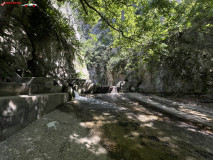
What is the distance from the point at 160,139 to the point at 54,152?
2500mm

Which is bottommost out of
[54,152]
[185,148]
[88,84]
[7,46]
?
[185,148]

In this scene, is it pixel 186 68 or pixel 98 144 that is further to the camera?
pixel 186 68

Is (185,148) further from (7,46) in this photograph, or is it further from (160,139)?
(7,46)

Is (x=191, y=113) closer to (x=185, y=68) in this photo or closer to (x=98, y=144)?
(x=98, y=144)

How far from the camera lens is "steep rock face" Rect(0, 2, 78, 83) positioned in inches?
165

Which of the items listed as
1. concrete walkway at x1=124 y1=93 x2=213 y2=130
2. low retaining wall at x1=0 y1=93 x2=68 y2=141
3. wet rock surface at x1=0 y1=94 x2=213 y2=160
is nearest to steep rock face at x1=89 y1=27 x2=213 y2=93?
concrete walkway at x1=124 y1=93 x2=213 y2=130

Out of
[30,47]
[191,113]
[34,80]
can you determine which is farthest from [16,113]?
[191,113]

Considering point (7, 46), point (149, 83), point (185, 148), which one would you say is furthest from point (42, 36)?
point (149, 83)

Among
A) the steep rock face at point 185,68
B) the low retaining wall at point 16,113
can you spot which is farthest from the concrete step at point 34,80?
the steep rock face at point 185,68

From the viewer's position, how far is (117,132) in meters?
2.63

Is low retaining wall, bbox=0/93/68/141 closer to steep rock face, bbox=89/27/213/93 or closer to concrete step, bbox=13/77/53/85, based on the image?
concrete step, bbox=13/77/53/85

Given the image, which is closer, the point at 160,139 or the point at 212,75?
the point at 160,139

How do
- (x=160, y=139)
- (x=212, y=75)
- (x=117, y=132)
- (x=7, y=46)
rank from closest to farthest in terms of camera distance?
1. (x=160, y=139)
2. (x=117, y=132)
3. (x=7, y=46)
4. (x=212, y=75)

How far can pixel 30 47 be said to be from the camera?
18.3 feet
